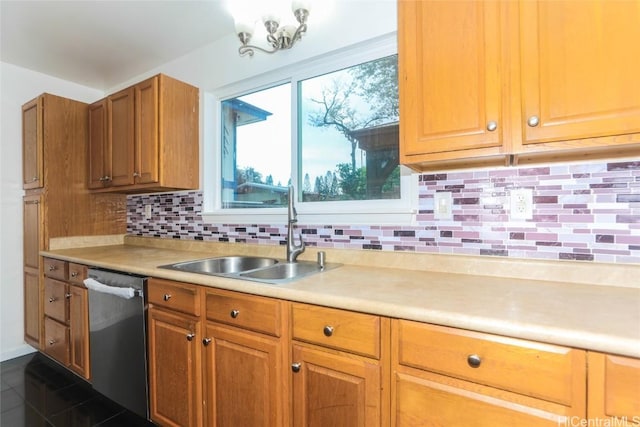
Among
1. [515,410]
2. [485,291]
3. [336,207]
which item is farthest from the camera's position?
[336,207]

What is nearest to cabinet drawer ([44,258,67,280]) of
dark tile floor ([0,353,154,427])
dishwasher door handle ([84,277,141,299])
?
dishwasher door handle ([84,277,141,299])

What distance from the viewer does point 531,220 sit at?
1322 mm

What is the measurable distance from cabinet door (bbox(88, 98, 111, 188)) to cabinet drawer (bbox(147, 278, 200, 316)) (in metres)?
1.38

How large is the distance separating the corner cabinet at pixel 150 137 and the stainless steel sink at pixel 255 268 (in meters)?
0.69

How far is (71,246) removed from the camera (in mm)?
2635

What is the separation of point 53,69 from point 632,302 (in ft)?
13.0

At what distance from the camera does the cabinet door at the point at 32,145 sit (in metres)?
2.48

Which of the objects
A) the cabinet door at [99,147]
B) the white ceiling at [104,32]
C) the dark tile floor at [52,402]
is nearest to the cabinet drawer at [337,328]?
the dark tile floor at [52,402]

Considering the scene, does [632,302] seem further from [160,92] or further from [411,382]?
[160,92]

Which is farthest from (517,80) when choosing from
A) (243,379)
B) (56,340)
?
(56,340)

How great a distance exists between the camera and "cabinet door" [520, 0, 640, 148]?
94 cm

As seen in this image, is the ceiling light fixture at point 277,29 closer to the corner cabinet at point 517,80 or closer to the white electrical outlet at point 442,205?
the corner cabinet at point 517,80

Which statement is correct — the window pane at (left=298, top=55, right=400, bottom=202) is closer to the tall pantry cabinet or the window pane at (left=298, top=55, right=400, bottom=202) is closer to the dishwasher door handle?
the dishwasher door handle

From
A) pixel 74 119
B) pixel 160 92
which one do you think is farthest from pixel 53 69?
pixel 160 92
